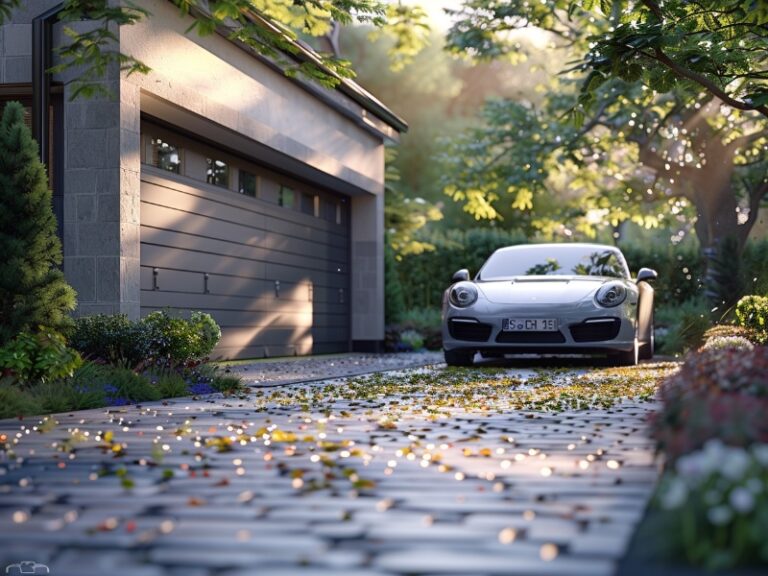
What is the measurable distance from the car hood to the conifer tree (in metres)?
5.61

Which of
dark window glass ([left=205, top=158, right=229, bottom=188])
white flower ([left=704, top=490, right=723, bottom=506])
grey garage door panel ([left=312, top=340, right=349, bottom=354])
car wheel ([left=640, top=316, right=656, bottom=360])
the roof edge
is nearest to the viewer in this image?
white flower ([left=704, top=490, right=723, bottom=506])

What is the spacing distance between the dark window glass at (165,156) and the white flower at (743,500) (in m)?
10.1

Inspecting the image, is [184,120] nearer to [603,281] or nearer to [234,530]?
[603,281]

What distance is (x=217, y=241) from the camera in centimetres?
1348

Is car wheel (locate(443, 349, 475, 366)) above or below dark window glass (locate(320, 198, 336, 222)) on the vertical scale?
below

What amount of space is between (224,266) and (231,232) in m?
0.51

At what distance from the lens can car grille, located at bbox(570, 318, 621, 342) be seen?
11.9 m

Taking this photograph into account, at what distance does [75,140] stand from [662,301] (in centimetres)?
1658

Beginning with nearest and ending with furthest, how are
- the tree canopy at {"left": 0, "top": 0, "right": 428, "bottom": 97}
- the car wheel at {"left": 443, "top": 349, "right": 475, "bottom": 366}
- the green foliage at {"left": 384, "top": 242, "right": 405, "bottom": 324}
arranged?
the tree canopy at {"left": 0, "top": 0, "right": 428, "bottom": 97} < the car wheel at {"left": 443, "top": 349, "right": 475, "bottom": 366} < the green foliage at {"left": 384, "top": 242, "right": 405, "bottom": 324}

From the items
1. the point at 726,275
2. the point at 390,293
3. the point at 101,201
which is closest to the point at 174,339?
the point at 101,201

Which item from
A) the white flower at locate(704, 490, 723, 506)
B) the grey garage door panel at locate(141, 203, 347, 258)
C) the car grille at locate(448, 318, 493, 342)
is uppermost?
the grey garage door panel at locate(141, 203, 347, 258)

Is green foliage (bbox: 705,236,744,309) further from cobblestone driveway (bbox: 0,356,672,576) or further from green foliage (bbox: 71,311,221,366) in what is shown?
cobblestone driveway (bbox: 0,356,672,576)

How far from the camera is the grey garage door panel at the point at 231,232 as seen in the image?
11758 millimetres

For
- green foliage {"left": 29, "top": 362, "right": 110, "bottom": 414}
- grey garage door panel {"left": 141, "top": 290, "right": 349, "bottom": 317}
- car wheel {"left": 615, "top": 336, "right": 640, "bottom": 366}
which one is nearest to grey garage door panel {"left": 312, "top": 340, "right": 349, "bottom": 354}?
grey garage door panel {"left": 141, "top": 290, "right": 349, "bottom": 317}
